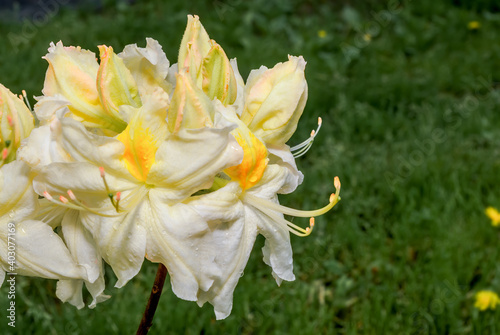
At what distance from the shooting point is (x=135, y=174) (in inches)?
34.8

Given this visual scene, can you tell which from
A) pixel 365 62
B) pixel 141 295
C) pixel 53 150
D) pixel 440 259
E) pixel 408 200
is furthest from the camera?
pixel 365 62

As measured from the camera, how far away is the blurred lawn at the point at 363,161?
2.12m

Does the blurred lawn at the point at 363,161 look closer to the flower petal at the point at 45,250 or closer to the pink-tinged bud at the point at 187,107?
the flower petal at the point at 45,250

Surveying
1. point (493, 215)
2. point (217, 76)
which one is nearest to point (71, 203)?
point (217, 76)

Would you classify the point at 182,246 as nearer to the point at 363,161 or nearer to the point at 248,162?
the point at 248,162

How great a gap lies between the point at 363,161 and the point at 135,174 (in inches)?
85.8

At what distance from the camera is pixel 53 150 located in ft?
2.73

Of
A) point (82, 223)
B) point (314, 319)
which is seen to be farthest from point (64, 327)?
point (82, 223)

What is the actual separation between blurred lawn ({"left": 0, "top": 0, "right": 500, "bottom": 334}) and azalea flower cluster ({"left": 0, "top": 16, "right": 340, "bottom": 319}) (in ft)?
3.73

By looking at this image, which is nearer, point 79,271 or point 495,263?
point 79,271

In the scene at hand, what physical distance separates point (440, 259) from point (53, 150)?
1.81m

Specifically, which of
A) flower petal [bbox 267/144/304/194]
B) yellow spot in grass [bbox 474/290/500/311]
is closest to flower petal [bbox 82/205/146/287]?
flower petal [bbox 267/144/304/194]

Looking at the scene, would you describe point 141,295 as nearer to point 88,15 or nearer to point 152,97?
point 152,97

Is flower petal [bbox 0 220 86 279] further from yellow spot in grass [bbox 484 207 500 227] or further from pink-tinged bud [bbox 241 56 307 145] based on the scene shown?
yellow spot in grass [bbox 484 207 500 227]
